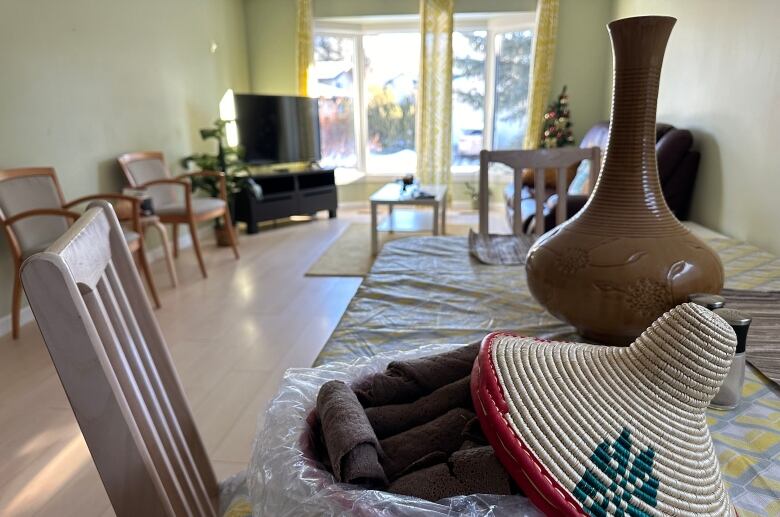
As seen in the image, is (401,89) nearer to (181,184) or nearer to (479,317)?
(181,184)

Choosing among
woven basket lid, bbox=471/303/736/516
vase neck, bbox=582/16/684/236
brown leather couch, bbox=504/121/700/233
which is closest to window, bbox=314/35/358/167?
brown leather couch, bbox=504/121/700/233

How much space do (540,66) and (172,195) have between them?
4036 mm

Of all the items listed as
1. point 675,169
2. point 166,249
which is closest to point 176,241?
point 166,249

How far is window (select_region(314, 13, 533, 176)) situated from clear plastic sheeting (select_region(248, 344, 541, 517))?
590 centimetres

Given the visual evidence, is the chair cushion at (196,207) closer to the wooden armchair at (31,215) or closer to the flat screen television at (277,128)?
the wooden armchair at (31,215)

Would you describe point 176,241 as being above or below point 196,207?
below

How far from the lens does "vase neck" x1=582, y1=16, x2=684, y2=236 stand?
0.76 m

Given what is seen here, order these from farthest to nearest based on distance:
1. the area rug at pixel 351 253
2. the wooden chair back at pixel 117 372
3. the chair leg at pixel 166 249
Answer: the area rug at pixel 351 253 < the chair leg at pixel 166 249 < the wooden chair back at pixel 117 372

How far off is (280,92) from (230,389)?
4691 mm

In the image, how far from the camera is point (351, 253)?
4129mm

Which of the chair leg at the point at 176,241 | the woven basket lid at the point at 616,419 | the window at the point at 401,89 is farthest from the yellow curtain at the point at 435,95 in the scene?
the woven basket lid at the point at 616,419

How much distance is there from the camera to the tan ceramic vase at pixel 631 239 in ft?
2.52

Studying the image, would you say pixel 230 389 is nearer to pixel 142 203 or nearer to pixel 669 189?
pixel 142 203

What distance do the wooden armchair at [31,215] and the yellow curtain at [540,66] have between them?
14.1ft
